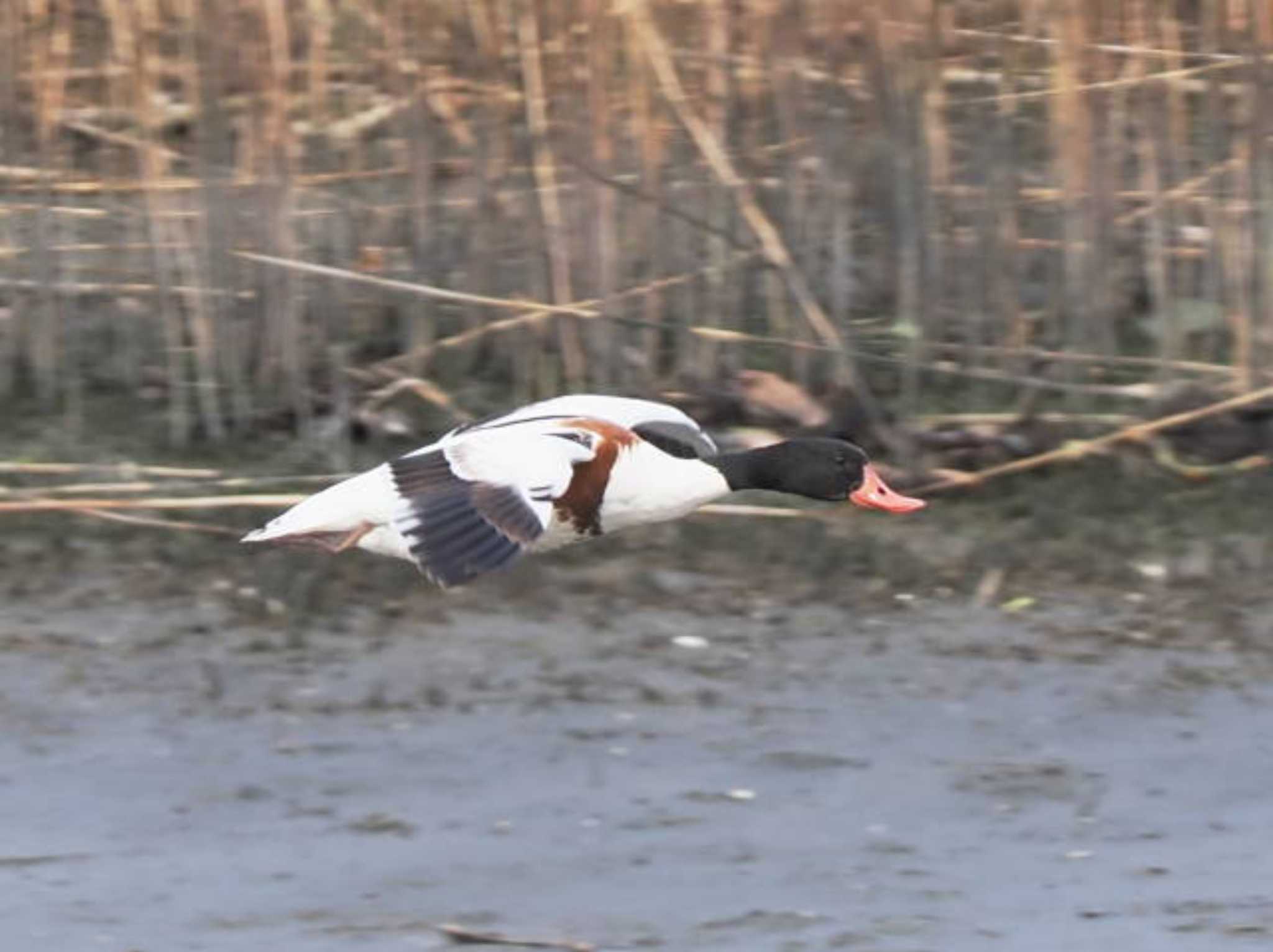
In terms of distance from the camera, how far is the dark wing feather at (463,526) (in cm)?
486

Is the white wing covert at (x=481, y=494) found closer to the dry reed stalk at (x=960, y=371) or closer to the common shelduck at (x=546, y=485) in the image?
the common shelduck at (x=546, y=485)

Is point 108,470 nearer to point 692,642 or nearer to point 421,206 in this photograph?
point 421,206

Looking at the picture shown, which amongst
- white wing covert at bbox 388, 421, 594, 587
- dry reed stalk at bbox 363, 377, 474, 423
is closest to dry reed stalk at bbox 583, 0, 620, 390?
dry reed stalk at bbox 363, 377, 474, 423

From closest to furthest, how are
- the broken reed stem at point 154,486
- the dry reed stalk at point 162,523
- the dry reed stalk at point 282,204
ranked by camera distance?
the broken reed stem at point 154,486 → the dry reed stalk at point 162,523 → the dry reed stalk at point 282,204

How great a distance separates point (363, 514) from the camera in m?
5.61

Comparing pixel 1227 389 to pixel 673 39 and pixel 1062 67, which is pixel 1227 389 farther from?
pixel 673 39

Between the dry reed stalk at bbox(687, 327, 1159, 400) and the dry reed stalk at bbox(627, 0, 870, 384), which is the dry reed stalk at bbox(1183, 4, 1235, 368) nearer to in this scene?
the dry reed stalk at bbox(687, 327, 1159, 400)

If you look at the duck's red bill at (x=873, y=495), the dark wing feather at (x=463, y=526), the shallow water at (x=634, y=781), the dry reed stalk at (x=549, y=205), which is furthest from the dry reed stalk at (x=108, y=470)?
the dark wing feather at (x=463, y=526)

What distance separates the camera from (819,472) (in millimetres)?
5984

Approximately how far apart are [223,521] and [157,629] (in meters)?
0.53

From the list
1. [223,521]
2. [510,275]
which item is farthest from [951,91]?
[223,521]

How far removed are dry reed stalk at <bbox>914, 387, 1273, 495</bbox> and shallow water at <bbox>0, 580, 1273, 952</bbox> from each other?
0.45 meters

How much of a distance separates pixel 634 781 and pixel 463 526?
1467 millimetres

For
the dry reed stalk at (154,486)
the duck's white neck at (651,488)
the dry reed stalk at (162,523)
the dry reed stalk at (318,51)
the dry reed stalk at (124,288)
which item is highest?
the dry reed stalk at (318,51)
